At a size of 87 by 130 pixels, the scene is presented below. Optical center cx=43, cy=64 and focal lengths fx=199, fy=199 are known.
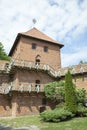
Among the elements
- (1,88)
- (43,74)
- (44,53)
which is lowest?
(1,88)

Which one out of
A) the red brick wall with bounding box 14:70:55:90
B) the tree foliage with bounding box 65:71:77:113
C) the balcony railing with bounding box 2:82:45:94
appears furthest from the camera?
the red brick wall with bounding box 14:70:55:90

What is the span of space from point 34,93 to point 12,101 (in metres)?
3.28

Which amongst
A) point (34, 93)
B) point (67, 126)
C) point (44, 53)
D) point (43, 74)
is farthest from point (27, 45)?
point (67, 126)

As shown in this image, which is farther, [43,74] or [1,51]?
[1,51]

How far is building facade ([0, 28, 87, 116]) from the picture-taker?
1071 inches

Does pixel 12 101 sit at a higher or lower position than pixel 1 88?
lower

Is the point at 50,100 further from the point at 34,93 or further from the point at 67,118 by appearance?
the point at 67,118

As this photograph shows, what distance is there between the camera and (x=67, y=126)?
57.1ft

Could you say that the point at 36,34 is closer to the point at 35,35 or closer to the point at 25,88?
the point at 35,35

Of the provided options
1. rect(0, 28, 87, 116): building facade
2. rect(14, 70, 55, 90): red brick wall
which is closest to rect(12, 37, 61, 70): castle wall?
rect(0, 28, 87, 116): building facade

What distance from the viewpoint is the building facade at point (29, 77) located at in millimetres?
27203

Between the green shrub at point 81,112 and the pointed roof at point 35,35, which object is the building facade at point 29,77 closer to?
the pointed roof at point 35,35

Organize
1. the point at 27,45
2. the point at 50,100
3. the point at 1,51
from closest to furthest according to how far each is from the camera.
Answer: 1. the point at 50,100
2. the point at 27,45
3. the point at 1,51

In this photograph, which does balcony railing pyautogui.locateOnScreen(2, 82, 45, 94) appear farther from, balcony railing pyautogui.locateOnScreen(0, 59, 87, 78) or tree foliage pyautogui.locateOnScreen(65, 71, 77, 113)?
tree foliage pyautogui.locateOnScreen(65, 71, 77, 113)
